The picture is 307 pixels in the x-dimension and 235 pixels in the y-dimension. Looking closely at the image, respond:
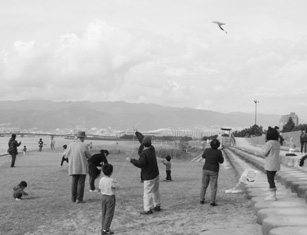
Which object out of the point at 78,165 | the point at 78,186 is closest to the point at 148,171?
the point at 78,165

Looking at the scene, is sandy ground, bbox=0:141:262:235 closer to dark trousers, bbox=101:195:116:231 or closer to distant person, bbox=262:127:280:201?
dark trousers, bbox=101:195:116:231

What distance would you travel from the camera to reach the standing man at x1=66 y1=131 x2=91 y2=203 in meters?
10.1

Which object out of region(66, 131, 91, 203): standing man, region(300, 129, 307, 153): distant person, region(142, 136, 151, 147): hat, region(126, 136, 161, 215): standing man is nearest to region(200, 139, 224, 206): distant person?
region(126, 136, 161, 215): standing man

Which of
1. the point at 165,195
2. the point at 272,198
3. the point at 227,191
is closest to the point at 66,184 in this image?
the point at 165,195

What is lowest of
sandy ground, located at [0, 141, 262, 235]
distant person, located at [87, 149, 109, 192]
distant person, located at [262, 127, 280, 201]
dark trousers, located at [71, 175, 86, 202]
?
sandy ground, located at [0, 141, 262, 235]

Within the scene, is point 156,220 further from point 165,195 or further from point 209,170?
point 165,195

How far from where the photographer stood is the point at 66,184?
580 inches

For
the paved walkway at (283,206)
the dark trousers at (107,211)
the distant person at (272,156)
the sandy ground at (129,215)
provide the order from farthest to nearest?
1. the distant person at (272,156)
2. the sandy ground at (129,215)
3. the dark trousers at (107,211)
4. the paved walkway at (283,206)

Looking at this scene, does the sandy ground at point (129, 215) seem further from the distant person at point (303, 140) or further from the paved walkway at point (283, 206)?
the distant person at point (303, 140)

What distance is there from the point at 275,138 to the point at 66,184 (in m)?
8.48

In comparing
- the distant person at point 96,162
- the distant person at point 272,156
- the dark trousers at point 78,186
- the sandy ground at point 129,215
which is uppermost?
the distant person at point 272,156

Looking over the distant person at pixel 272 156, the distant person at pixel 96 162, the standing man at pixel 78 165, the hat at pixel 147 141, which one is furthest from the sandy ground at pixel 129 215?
the hat at pixel 147 141

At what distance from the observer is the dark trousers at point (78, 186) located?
33.4ft

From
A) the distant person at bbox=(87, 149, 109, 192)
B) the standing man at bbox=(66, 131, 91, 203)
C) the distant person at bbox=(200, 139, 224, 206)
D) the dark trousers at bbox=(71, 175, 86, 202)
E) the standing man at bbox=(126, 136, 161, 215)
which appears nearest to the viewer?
the standing man at bbox=(126, 136, 161, 215)
